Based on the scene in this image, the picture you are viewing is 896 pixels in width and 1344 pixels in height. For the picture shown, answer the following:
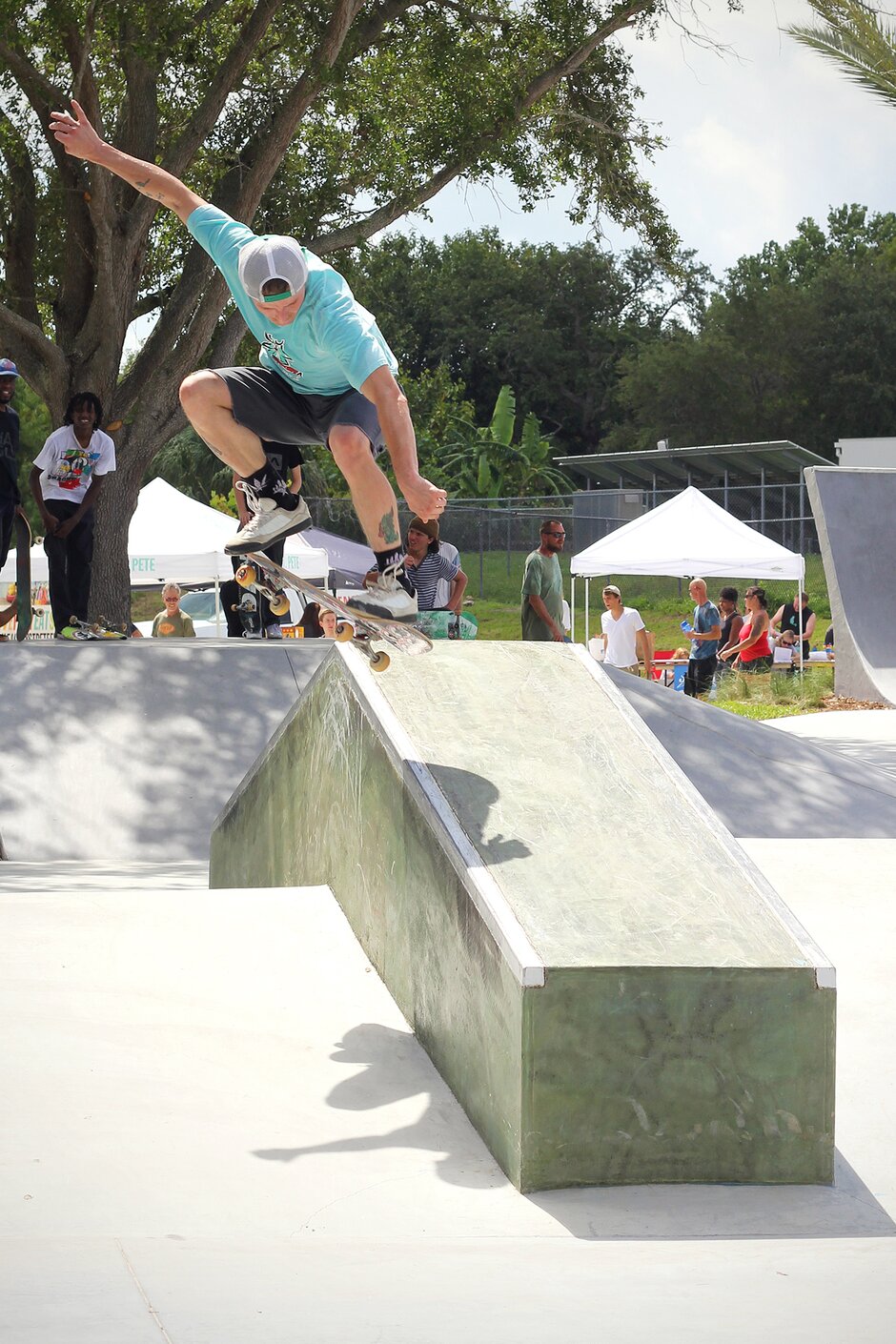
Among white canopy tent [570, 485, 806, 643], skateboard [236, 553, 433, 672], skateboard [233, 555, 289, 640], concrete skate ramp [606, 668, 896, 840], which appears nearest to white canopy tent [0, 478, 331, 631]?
white canopy tent [570, 485, 806, 643]

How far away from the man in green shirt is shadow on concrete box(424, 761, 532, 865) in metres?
7.57

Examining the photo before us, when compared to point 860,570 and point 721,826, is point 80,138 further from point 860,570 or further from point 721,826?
point 860,570

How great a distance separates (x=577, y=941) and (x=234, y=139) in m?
13.6

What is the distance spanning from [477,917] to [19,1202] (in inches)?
48.6

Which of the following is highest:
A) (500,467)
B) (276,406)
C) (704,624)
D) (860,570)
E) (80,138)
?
(500,467)

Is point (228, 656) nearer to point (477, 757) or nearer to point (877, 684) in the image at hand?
point (477, 757)

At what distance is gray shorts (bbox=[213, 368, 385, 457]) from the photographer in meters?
5.17

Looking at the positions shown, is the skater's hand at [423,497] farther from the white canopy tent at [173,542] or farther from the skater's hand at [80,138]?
the white canopy tent at [173,542]

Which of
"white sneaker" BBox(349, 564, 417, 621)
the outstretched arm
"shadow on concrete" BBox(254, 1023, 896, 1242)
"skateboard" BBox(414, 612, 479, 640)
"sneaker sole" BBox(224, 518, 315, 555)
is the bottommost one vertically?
"shadow on concrete" BBox(254, 1023, 896, 1242)

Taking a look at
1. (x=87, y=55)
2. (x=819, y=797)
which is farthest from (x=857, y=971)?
(x=87, y=55)

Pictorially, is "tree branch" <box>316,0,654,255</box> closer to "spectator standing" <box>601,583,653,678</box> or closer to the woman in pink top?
"spectator standing" <box>601,583,653,678</box>

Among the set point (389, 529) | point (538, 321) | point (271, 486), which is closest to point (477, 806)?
point (389, 529)

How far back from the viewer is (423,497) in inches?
185

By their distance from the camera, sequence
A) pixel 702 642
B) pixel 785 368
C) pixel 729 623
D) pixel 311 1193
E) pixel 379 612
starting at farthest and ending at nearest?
pixel 785 368
pixel 729 623
pixel 702 642
pixel 379 612
pixel 311 1193
